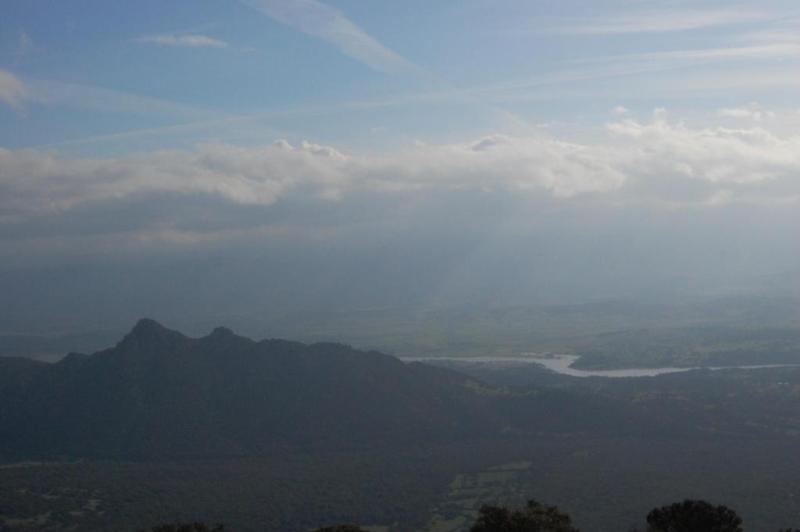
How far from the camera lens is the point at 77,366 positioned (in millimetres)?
124812

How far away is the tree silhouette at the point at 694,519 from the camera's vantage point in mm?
39156

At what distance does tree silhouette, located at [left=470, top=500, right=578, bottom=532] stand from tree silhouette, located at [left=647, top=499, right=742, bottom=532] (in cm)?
388

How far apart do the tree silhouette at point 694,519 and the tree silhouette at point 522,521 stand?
388cm

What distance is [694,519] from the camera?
39.5m

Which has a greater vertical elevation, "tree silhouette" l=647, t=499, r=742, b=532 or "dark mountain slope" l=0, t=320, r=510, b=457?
"dark mountain slope" l=0, t=320, r=510, b=457

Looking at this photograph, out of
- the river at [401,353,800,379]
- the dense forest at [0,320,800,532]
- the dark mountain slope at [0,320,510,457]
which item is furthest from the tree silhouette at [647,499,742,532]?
the river at [401,353,800,379]

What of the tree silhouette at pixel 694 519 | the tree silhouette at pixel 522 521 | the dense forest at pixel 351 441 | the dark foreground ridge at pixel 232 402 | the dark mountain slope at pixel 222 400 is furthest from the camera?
the dark mountain slope at pixel 222 400

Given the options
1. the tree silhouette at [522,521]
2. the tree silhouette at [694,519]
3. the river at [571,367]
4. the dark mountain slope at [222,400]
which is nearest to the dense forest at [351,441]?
the dark mountain slope at [222,400]

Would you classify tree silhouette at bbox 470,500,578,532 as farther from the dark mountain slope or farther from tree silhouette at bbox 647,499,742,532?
the dark mountain slope

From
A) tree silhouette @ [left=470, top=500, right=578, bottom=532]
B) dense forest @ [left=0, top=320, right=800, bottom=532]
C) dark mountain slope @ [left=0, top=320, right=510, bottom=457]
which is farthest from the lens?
dark mountain slope @ [left=0, top=320, right=510, bottom=457]

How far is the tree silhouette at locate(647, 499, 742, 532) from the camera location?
1542 inches

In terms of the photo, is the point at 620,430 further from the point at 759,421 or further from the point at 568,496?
the point at 568,496

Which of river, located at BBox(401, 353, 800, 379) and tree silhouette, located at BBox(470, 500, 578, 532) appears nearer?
tree silhouette, located at BBox(470, 500, 578, 532)

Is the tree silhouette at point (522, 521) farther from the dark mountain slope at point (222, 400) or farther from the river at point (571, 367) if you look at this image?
the river at point (571, 367)
